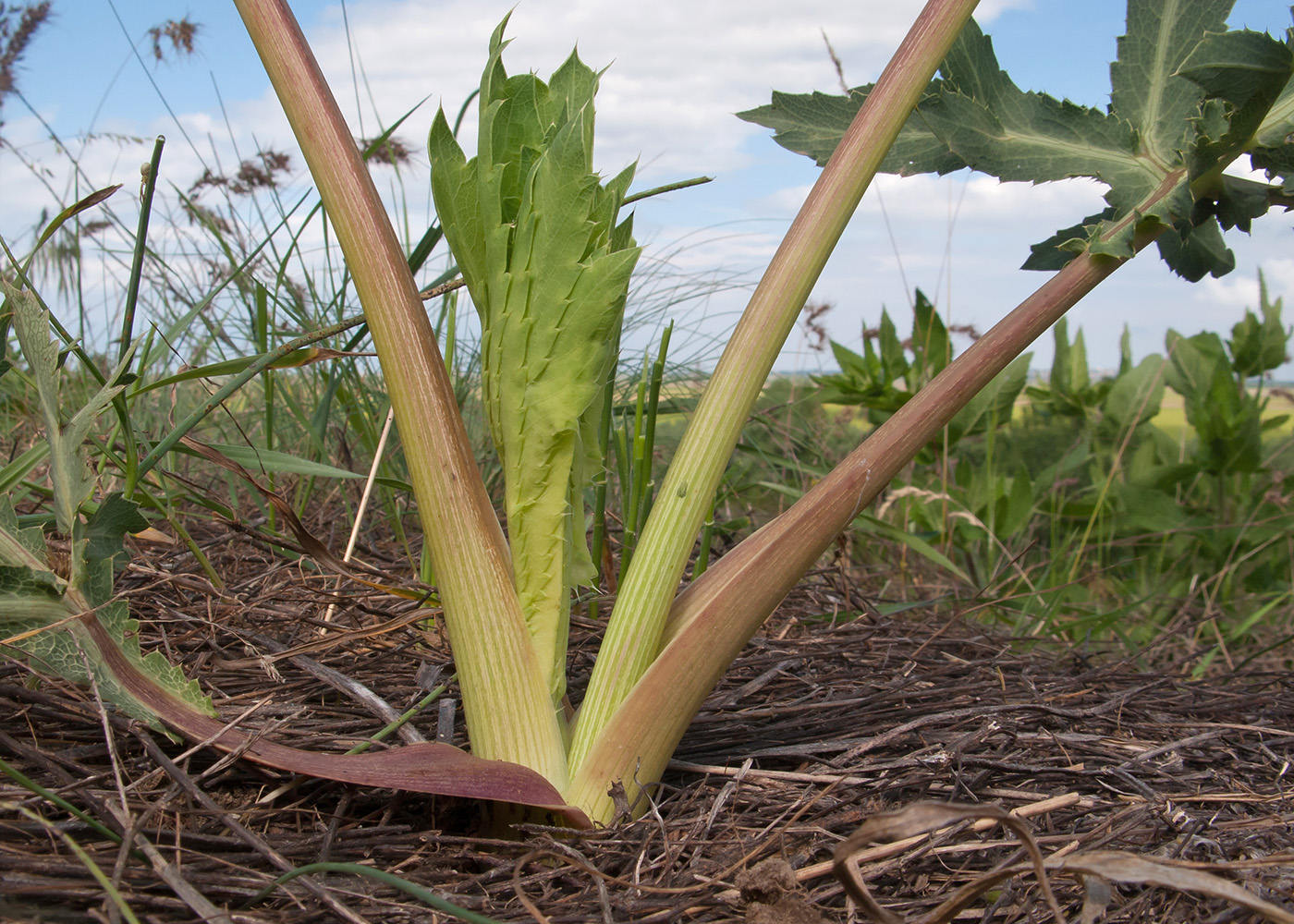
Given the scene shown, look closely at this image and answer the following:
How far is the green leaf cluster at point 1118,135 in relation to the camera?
42.9 inches

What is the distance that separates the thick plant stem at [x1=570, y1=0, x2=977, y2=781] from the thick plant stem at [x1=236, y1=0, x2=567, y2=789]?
9 cm

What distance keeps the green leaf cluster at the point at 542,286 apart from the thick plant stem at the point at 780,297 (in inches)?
4.0

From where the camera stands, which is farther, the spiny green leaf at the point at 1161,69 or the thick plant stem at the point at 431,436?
the spiny green leaf at the point at 1161,69

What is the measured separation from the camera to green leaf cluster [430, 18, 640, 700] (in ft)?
2.99

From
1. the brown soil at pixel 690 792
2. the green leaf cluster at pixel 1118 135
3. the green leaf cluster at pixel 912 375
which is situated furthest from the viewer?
the green leaf cluster at pixel 912 375

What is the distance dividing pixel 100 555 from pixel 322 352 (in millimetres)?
334

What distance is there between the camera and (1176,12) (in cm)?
119

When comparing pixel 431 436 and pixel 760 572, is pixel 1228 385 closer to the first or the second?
pixel 760 572

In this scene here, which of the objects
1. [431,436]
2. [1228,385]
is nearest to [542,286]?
[431,436]

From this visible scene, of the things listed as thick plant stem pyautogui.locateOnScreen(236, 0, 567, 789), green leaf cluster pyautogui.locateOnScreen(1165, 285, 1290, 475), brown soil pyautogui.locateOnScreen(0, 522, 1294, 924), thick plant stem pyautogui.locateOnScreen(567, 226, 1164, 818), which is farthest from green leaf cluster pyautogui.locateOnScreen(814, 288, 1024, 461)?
thick plant stem pyautogui.locateOnScreen(236, 0, 567, 789)

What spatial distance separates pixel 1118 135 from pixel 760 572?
32.0 inches

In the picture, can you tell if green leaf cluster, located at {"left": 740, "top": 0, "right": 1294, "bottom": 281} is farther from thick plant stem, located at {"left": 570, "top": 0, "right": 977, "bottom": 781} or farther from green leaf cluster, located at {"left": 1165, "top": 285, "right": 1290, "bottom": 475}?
green leaf cluster, located at {"left": 1165, "top": 285, "right": 1290, "bottom": 475}

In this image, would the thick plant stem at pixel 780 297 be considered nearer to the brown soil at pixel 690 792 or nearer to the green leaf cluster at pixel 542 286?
the green leaf cluster at pixel 542 286

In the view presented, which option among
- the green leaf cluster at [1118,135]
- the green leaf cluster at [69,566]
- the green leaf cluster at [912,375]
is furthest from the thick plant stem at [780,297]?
the green leaf cluster at [912,375]
